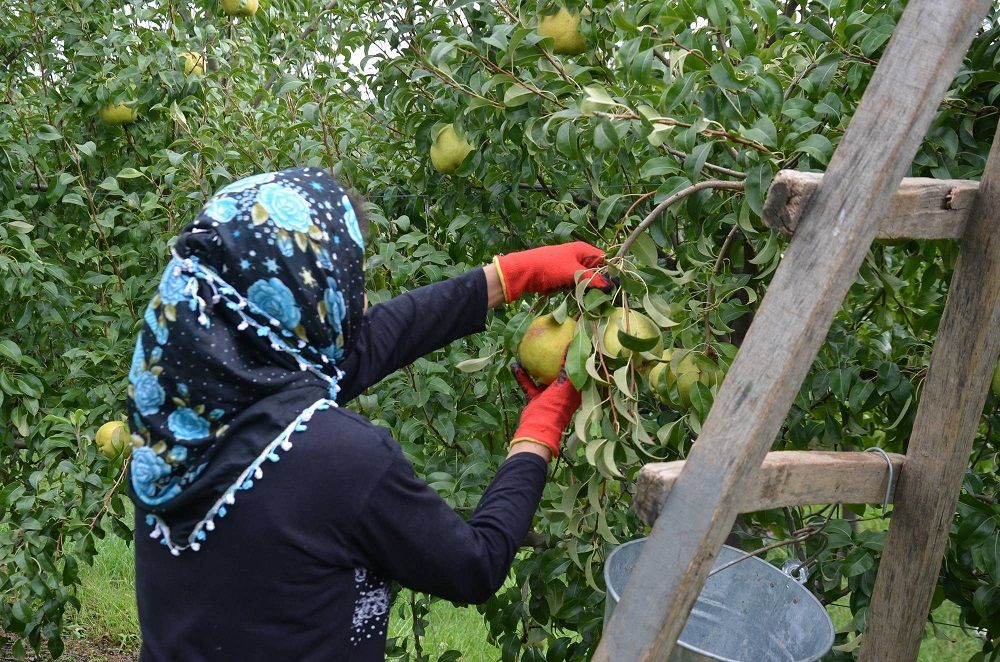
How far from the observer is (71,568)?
254cm

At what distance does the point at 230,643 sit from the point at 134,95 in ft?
6.48

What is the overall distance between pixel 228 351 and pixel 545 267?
705 millimetres

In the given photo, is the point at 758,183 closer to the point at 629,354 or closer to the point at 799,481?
the point at 629,354

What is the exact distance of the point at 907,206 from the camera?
1511 mm

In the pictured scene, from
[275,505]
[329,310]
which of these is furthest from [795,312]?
[275,505]

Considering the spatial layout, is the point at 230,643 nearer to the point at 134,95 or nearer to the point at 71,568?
the point at 71,568

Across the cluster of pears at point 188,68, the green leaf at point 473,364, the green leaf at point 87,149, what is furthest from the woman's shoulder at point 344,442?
the cluster of pears at point 188,68

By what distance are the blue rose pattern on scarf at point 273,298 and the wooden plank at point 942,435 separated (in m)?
1.02

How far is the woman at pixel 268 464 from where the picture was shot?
1467 millimetres

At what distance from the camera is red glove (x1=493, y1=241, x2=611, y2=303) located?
76.4 inches

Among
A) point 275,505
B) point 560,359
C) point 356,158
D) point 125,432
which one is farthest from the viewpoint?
point 356,158

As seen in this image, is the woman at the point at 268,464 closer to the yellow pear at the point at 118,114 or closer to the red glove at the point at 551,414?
the red glove at the point at 551,414

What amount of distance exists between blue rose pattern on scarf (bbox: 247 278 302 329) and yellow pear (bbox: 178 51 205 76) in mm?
1893

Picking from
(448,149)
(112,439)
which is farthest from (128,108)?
(448,149)
